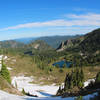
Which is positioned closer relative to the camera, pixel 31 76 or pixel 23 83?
pixel 23 83

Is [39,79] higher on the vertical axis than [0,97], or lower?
lower

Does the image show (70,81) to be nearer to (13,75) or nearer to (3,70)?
(3,70)

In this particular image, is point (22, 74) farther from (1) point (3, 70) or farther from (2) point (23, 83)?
(1) point (3, 70)

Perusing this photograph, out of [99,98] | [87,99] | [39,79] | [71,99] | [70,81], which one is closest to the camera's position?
[99,98]

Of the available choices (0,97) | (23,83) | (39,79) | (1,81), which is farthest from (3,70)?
(39,79)

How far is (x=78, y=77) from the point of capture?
7319 cm

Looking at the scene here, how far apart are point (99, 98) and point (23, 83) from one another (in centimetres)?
10181

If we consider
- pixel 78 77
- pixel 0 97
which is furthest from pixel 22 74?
pixel 0 97

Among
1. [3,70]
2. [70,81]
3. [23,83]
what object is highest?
[3,70]

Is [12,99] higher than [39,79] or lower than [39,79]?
higher

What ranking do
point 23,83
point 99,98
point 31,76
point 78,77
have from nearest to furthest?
point 99,98 < point 78,77 < point 23,83 < point 31,76

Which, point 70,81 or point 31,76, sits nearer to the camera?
point 70,81

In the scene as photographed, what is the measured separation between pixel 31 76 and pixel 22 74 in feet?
37.8

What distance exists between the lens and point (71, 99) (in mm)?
23375
